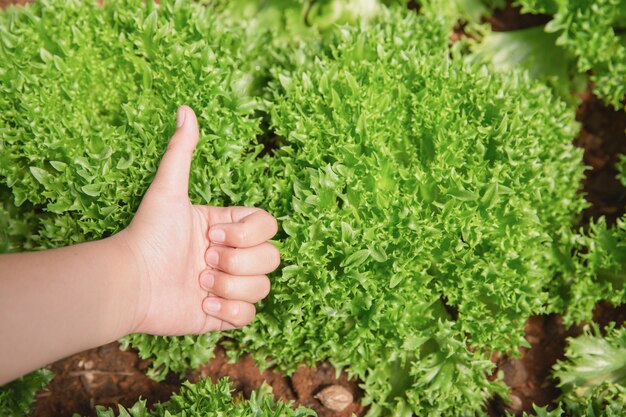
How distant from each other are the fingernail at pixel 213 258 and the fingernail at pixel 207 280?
0.06 meters

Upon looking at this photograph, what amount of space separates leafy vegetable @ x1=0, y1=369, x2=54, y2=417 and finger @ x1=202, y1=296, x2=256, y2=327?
928 mm

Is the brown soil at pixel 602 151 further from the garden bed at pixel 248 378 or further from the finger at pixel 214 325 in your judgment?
the finger at pixel 214 325

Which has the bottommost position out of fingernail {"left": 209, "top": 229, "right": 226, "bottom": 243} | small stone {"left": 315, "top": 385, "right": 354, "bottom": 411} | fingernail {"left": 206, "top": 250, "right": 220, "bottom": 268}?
small stone {"left": 315, "top": 385, "right": 354, "bottom": 411}

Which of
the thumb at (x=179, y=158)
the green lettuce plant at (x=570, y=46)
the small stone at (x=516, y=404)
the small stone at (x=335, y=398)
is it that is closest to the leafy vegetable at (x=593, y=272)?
the small stone at (x=516, y=404)

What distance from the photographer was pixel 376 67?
309cm

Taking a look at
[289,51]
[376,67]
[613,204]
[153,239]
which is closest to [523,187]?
[376,67]

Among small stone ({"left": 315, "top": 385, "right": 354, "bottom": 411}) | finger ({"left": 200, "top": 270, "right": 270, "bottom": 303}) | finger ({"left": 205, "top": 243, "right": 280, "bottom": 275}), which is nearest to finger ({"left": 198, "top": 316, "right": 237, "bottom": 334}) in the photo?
finger ({"left": 200, "top": 270, "right": 270, "bottom": 303})

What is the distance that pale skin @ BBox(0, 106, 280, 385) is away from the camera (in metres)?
1.96

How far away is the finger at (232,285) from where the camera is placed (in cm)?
262

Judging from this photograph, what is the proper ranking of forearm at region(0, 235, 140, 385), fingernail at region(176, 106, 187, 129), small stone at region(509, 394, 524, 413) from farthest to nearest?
small stone at region(509, 394, 524, 413) < fingernail at region(176, 106, 187, 129) < forearm at region(0, 235, 140, 385)

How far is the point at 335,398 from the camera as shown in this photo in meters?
3.15

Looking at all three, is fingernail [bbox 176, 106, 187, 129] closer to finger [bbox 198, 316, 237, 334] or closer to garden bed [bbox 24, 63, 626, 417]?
finger [bbox 198, 316, 237, 334]

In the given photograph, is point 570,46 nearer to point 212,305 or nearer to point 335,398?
point 335,398

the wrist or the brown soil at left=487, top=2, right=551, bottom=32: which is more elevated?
the brown soil at left=487, top=2, right=551, bottom=32
